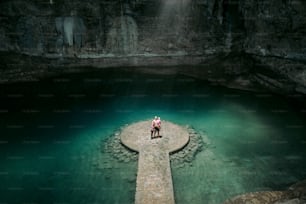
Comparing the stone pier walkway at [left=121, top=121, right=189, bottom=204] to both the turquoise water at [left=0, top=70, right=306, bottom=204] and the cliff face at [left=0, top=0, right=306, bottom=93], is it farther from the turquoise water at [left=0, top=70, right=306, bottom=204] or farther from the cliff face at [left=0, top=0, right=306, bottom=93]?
the cliff face at [left=0, top=0, right=306, bottom=93]

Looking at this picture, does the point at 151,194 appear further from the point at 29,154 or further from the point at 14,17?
the point at 14,17

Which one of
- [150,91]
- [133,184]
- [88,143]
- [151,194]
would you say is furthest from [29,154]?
[150,91]

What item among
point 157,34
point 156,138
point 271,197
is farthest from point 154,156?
point 157,34

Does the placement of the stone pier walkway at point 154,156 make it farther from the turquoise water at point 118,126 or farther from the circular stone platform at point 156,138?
the turquoise water at point 118,126

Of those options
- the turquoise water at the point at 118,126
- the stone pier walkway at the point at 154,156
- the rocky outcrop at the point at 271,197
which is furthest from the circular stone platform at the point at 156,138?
the rocky outcrop at the point at 271,197

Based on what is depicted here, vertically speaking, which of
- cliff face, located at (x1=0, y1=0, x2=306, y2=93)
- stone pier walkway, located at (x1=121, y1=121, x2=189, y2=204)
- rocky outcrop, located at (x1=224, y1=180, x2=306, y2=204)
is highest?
cliff face, located at (x1=0, y1=0, x2=306, y2=93)

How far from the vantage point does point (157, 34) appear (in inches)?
676

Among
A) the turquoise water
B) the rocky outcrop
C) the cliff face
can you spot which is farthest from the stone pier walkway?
the cliff face

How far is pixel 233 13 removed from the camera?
16641 mm

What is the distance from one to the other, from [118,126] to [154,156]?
326 cm

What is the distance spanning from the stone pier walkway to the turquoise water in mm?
490

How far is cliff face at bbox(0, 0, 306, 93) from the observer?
1587 cm

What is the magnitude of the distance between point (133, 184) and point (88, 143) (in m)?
3.11

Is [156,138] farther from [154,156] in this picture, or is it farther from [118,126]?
[118,126]
